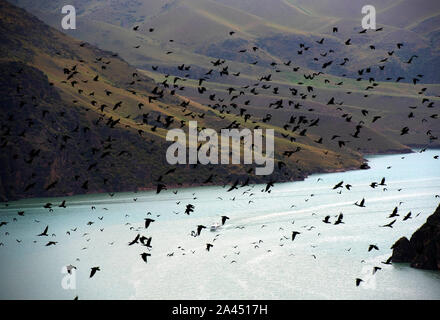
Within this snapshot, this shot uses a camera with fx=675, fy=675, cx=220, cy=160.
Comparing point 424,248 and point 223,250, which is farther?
point 223,250

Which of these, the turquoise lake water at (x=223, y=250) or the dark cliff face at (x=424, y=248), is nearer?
the turquoise lake water at (x=223, y=250)

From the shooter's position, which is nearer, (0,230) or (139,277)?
(139,277)

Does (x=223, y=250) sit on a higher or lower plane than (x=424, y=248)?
higher

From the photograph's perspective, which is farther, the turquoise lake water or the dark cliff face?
the dark cliff face

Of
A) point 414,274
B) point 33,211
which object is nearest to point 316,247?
point 414,274
